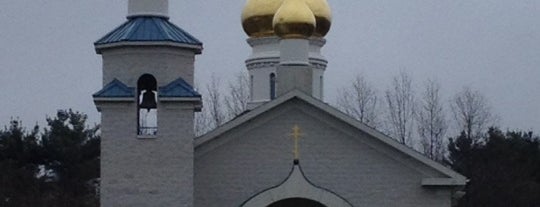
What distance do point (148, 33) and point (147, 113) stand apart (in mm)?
1433

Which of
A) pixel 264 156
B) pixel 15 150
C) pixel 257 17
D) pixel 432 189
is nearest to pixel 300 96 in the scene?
pixel 264 156

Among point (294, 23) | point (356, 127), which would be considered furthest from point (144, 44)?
point (294, 23)

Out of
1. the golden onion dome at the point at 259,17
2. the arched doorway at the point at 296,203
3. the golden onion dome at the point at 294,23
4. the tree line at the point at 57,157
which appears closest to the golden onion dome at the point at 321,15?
the golden onion dome at the point at 259,17

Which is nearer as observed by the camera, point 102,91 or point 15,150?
point 102,91

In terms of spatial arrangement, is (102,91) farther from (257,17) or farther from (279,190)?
(257,17)

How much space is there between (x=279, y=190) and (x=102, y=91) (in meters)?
3.67

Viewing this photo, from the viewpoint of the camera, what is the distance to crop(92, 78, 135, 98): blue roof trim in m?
24.1

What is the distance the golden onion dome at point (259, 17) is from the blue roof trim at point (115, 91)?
9417 mm

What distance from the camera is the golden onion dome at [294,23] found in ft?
92.7

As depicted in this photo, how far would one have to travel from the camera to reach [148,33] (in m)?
24.4

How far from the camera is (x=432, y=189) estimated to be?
25.6 meters

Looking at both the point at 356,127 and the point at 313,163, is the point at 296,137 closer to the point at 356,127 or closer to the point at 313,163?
the point at 313,163

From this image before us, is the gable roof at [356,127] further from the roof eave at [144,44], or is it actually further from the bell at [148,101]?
the roof eave at [144,44]

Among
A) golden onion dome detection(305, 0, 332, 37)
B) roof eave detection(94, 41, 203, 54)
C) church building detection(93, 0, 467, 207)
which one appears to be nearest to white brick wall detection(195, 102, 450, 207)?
church building detection(93, 0, 467, 207)
